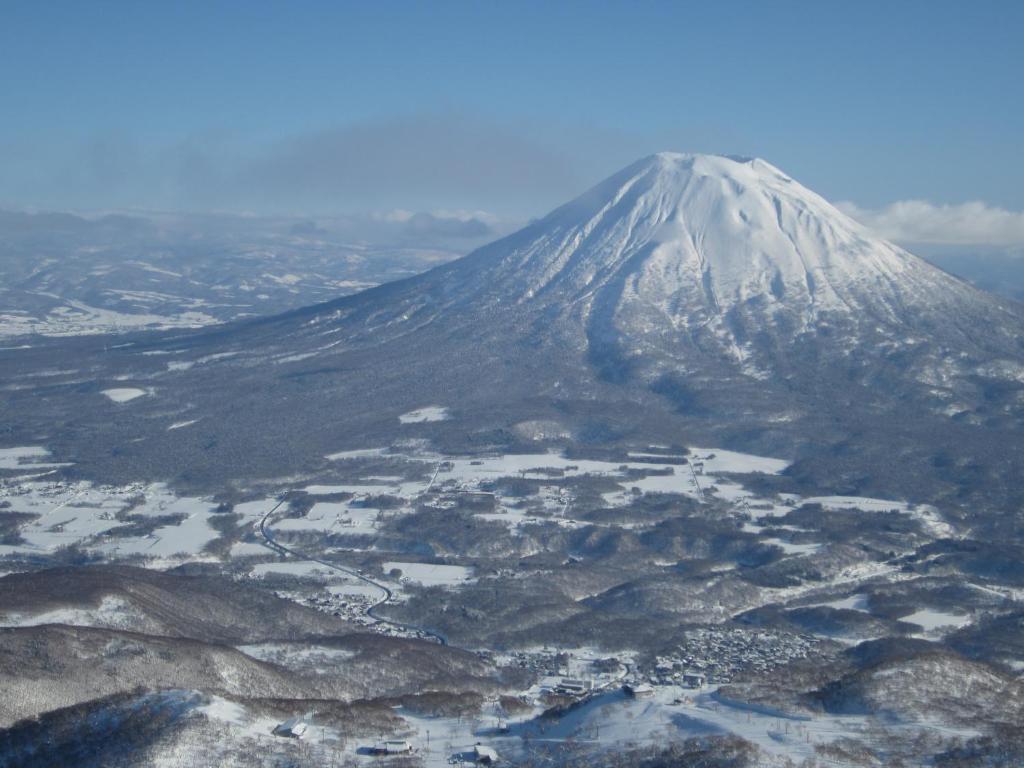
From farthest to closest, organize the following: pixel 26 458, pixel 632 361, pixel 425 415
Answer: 1. pixel 632 361
2. pixel 425 415
3. pixel 26 458

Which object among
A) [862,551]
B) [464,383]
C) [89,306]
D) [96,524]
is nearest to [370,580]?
[96,524]

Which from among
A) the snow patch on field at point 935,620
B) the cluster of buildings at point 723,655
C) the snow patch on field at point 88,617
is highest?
the snow patch on field at point 88,617

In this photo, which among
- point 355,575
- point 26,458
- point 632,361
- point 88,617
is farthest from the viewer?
point 632,361

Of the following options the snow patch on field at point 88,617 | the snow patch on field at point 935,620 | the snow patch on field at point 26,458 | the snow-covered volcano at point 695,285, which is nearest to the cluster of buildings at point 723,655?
the snow patch on field at point 935,620

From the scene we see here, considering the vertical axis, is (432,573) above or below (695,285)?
below

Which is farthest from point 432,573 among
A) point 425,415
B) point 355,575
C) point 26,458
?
point 26,458

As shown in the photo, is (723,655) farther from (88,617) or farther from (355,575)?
(88,617)

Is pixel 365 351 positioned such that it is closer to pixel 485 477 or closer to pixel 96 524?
pixel 485 477

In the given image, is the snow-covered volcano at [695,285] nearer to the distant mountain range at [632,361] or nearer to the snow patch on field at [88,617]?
the distant mountain range at [632,361]

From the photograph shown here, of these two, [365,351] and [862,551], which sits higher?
[365,351]
